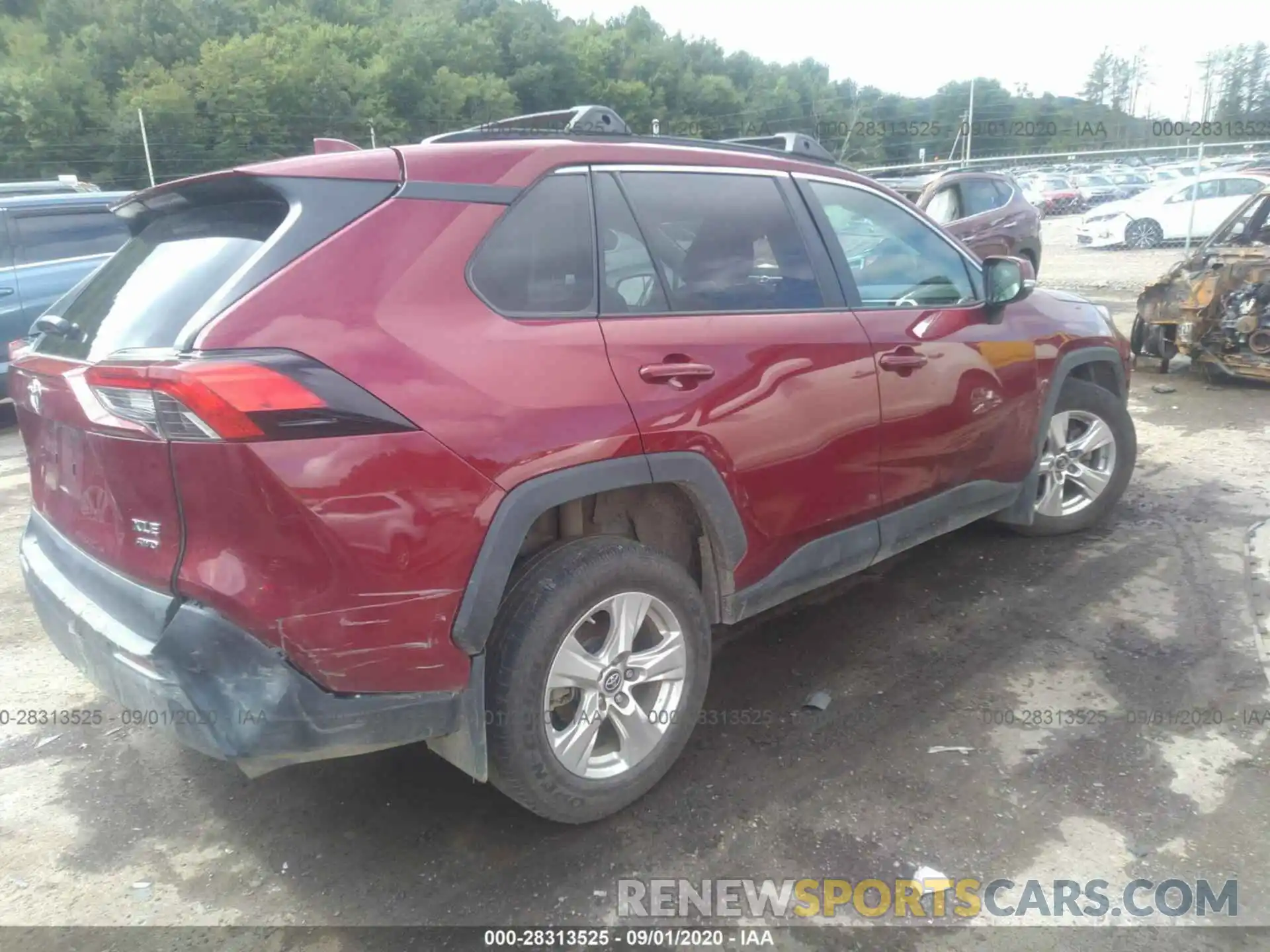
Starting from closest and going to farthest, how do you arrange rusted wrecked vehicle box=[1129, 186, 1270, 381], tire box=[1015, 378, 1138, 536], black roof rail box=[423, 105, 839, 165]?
black roof rail box=[423, 105, 839, 165] → tire box=[1015, 378, 1138, 536] → rusted wrecked vehicle box=[1129, 186, 1270, 381]

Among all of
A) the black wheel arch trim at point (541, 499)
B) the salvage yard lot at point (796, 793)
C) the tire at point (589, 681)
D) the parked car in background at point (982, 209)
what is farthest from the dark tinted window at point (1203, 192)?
the tire at point (589, 681)

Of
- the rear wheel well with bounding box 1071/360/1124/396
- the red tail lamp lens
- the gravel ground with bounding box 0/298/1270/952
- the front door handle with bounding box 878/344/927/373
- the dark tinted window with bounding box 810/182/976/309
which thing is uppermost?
the dark tinted window with bounding box 810/182/976/309

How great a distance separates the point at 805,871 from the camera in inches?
92.7

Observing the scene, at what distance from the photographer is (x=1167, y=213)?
18.2 meters

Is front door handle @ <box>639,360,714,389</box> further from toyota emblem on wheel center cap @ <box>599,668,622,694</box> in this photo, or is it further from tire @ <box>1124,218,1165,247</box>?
tire @ <box>1124,218,1165,247</box>

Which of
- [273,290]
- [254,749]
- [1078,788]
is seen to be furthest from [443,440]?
[1078,788]

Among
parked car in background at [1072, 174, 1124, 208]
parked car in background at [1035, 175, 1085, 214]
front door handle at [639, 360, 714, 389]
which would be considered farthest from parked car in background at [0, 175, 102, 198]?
parked car in background at [1072, 174, 1124, 208]

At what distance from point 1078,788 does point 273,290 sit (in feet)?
8.44

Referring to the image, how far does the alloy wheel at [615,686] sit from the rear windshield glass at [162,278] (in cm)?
122

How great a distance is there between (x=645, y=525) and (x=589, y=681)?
22.0 inches

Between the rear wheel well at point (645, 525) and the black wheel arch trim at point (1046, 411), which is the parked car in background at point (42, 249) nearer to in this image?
the rear wheel well at point (645, 525)

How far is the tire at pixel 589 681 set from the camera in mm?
2268

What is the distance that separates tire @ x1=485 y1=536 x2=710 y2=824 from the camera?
2268mm

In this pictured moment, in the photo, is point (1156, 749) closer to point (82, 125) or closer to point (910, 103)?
point (82, 125)
